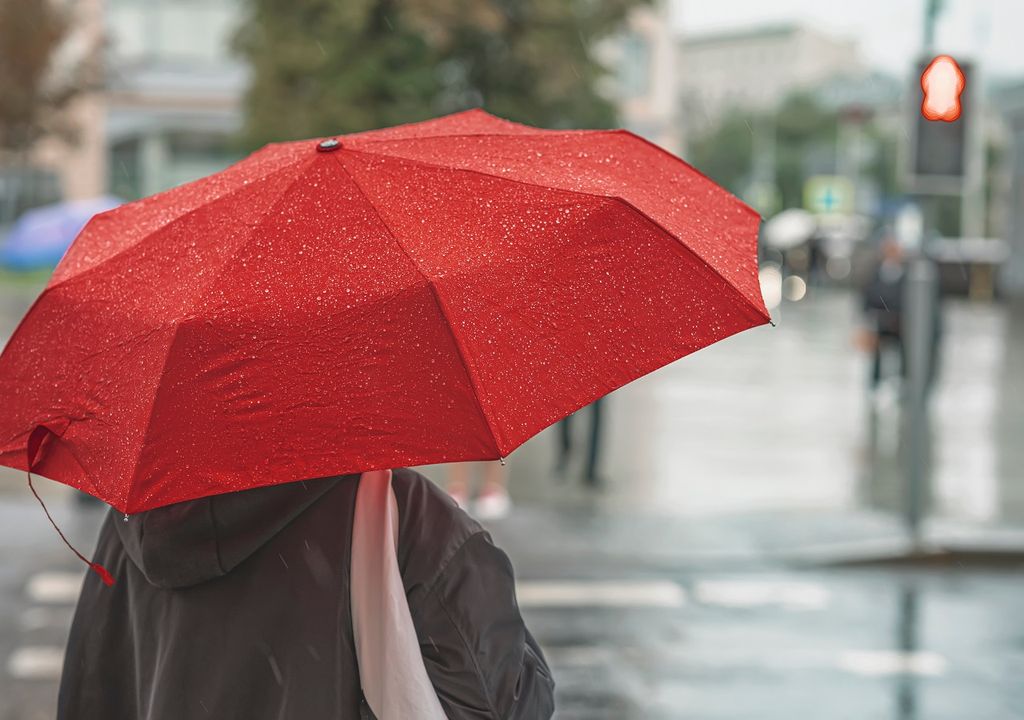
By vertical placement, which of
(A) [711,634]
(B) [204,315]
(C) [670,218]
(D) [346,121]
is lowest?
(A) [711,634]

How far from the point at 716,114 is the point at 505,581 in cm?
10491

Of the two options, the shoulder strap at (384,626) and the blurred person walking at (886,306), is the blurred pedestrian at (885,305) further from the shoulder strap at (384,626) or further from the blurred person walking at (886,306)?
the shoulder strap at (384,626)

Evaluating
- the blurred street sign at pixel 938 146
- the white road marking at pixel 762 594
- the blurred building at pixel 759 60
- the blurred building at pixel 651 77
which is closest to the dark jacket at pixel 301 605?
the white road marking at pixel 762 594

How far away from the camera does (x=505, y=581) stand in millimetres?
2287

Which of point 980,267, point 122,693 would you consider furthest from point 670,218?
point 980,267

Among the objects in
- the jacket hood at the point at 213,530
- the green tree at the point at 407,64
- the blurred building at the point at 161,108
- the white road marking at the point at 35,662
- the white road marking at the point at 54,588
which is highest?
the blurred building at the point at 161,108

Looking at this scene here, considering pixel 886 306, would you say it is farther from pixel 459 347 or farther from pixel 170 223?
pixel 459 347

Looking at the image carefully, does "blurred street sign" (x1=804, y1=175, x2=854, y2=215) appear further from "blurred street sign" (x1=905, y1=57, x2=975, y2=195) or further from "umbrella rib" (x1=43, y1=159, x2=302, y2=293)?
"umbrella rib" (x1=43, y1=159, x2=302, y2=293)

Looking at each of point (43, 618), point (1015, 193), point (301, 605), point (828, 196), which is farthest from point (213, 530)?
point (828, 196)

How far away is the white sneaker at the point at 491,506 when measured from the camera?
30.7 feet

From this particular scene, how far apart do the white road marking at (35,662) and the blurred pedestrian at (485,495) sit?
3245 millimetres

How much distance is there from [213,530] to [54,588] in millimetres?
5787

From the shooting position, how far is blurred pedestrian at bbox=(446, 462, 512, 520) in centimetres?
940

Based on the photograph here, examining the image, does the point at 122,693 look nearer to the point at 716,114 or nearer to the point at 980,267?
the point at 980,267
